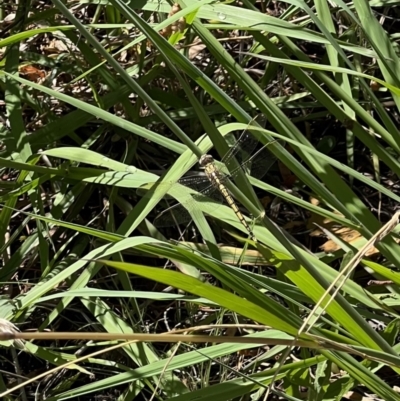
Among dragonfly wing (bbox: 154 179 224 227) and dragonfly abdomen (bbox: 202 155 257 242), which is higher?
dragonfly abdomen (bbox: 202 155 257 242)

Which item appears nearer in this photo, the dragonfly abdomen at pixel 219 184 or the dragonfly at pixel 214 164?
the dragonfly abdomen at pixel 219 184

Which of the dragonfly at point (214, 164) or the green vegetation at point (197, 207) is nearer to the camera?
the green vegetation at point (197, 207)

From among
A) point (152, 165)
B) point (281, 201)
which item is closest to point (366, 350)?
point (281, 201)

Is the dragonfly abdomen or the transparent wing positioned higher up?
the dragonfly abdomen

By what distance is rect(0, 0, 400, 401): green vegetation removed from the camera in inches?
45.7

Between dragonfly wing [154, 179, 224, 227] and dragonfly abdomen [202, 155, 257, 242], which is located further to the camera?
dragonfly wing [154, 179, 224, 227]

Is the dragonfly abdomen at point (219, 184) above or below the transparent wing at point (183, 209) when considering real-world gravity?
above

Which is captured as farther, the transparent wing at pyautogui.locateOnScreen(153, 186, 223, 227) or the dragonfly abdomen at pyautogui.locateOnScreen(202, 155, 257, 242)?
the transparent wing at pyautogui.locateOnScreen(153, 186, 223, 227)

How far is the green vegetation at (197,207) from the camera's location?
1.16 metres

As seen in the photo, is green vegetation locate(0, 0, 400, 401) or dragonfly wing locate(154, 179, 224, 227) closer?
green vegetation locate(0, 0, 400, 401)

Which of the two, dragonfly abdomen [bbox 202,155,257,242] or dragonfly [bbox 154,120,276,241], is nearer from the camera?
dragonfly abdomen [bbox 202,155,257,242]

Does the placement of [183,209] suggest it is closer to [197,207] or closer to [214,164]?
[197,207]

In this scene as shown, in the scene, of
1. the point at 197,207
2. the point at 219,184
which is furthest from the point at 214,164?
the point at 197,207

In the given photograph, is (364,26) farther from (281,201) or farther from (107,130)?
(107,130)
